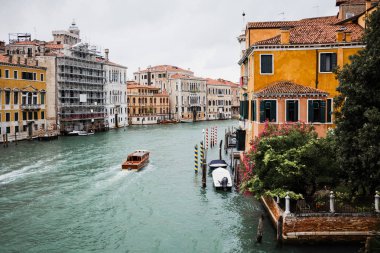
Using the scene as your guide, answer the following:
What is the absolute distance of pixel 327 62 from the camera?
15.3 meters

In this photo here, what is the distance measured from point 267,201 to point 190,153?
1417 cm

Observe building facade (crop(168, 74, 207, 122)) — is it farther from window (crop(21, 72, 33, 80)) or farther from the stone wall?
the stone wall

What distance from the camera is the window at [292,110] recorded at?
48.3ft

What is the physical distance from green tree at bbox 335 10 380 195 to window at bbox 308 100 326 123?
5.37m

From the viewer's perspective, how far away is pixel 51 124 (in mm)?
41000

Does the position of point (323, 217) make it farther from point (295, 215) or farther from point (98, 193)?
point (98, 193)

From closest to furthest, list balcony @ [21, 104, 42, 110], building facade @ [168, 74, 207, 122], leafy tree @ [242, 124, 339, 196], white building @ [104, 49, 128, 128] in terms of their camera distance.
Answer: leafy tree @ [242, 124, 339, 196]
balcony @ [21, 104, 42, 110]
white building @ [104, 49, 128, 128]
building facade @ [168, 74, 207, 122]

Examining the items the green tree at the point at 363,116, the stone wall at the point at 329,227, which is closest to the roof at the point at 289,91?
the green tree at the point at 363,116

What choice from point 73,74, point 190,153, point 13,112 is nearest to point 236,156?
point 190,153

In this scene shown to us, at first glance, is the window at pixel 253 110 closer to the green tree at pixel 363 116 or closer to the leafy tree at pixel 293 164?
the leafy tree at pixel 293 164

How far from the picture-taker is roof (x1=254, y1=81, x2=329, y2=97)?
577 inches

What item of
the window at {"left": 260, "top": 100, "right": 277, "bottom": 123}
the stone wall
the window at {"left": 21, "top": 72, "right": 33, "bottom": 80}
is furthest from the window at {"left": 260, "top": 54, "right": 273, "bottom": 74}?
the window at {"left": 21, "top": 72, "right": 33, "bottom": 80}

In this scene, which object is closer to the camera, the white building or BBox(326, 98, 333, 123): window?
BBox(326, 98, 333, 123): window

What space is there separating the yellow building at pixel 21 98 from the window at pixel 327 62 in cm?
2509
